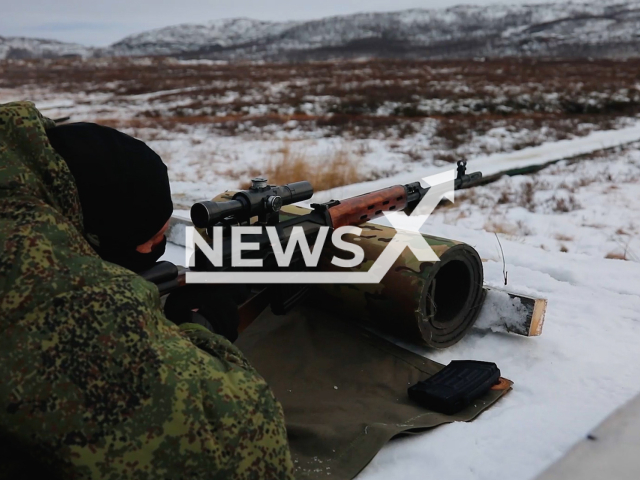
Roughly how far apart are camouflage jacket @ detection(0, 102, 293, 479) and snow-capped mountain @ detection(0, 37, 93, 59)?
95.4 m

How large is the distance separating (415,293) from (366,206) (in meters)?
0.68

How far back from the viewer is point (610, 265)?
4.43 metres

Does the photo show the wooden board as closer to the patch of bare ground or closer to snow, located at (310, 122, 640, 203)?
snow, located at (310, 122, 640, 203)

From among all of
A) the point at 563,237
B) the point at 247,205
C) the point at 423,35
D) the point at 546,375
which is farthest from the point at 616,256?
the point at 423,35

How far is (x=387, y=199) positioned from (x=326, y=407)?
4.52 feet

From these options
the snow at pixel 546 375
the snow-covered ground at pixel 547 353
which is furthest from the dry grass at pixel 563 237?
the snow at pixel 546 375

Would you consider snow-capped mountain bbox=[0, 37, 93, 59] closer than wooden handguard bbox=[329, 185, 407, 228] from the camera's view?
No

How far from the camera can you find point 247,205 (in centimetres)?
260

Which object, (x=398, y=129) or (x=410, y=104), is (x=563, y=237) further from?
(x=410, y=104)

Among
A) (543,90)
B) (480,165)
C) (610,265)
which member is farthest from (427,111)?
(610,265)

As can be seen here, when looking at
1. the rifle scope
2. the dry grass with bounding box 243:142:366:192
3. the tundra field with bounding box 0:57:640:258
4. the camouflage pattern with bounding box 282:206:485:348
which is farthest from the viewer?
the dry grass with bounding box 243:142:366:192

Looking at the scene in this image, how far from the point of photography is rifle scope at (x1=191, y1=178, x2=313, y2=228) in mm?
2416

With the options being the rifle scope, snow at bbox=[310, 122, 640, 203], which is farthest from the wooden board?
snow at bbox=[310, 122, 640, 203]

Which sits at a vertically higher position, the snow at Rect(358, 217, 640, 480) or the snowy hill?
the snowy hill
